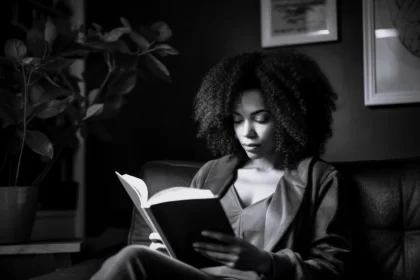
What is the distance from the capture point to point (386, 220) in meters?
1.68

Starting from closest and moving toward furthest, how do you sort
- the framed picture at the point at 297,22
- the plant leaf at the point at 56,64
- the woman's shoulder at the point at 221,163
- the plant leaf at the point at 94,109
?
the woman's shoulder at the point at 221,163, the plant leaf at the point at 56,64, the plant leaf at the point at 94,109, the framed picture at the point at 297,22

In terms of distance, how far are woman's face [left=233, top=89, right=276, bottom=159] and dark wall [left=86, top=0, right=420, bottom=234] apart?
2.62 feet

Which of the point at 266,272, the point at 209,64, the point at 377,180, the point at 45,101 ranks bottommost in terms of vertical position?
the point at 266,272

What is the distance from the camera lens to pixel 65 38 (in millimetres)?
1980

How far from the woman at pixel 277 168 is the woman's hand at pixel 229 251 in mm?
41

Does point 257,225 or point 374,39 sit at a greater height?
point 374,39

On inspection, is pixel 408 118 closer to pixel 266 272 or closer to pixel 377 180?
pixel 377 180

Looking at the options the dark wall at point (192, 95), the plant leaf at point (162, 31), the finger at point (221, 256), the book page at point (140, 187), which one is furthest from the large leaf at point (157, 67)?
the finger at point (221, 256)

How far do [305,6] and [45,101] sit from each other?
4.07 feet

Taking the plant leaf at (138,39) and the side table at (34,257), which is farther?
the plant leaf at (138,39)

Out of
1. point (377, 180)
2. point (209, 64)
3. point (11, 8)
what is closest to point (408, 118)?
point (377, 180)

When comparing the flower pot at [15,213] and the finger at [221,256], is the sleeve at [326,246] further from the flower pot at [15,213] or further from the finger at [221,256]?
the flower pot at [15,213]

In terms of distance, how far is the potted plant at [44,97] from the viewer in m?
1.84

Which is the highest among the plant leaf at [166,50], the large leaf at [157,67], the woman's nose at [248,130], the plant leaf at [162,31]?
the plant leaf at [162,31]
